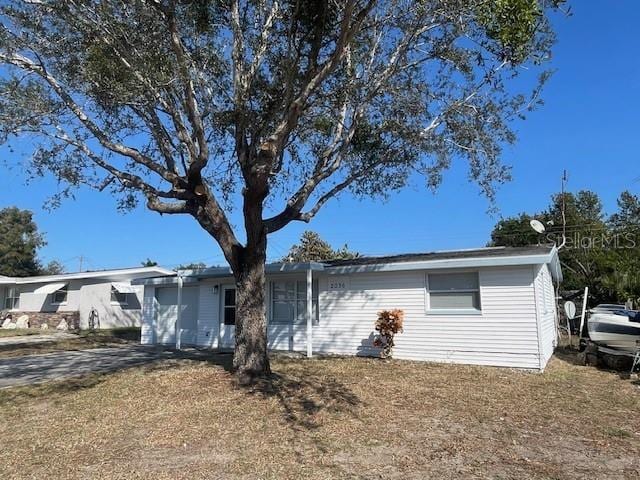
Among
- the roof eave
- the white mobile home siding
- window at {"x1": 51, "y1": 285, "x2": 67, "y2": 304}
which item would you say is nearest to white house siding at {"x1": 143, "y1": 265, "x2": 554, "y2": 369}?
the roof eave

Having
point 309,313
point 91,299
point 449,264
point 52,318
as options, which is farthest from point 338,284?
point 52,318

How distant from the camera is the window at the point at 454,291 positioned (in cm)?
1190

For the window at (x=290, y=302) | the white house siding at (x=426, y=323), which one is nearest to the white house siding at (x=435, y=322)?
the white house siding at (x=426, y=323)

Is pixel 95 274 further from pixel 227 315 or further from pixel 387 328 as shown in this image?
pixel 387 328

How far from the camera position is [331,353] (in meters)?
13.8

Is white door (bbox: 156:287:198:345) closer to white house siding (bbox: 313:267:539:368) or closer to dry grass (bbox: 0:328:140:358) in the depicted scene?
dry grass (bbox: 0:328:140:358)

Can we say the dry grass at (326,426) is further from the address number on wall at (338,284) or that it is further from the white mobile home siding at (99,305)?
the white mobile home siding at (99,305)

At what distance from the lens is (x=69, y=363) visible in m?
12.8

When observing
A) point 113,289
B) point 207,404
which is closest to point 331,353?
point 207,404

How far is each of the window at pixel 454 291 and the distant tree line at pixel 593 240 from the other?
1032 centimetres

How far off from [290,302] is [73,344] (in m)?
9.04

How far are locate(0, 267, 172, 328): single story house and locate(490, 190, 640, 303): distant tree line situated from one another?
21292 mm

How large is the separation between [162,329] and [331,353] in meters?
7.62

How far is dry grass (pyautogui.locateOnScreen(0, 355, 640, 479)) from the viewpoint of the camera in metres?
5.10
